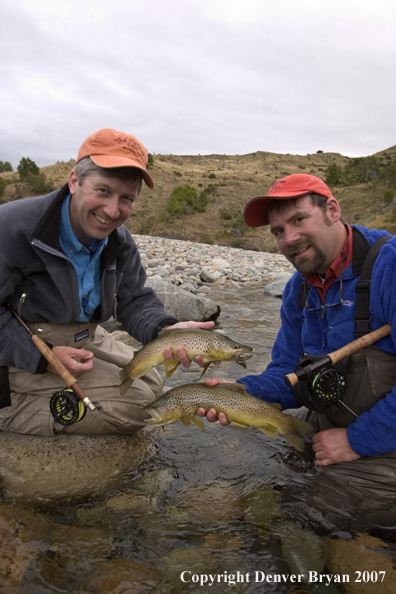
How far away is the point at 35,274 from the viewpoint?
351 centimetres

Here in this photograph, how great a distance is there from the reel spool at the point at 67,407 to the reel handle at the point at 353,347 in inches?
63.3

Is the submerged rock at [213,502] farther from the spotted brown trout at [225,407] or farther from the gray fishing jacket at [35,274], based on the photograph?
the gray fishing jacket at [35,274]

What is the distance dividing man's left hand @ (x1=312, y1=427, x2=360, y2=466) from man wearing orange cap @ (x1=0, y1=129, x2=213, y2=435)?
1.20 metres

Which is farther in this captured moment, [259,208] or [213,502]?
[259,208]

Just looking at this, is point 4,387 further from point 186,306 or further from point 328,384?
point 186,306

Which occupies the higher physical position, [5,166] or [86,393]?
[5,166]

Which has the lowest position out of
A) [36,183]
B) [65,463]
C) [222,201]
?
[65,463]

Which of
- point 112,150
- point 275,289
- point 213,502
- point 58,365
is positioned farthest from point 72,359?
point 275,289

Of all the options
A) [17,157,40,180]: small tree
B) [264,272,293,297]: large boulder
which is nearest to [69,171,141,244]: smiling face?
[264,272,293,297]: large boulder

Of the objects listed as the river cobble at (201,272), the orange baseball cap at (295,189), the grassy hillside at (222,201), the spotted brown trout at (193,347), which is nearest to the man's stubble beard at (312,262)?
the orange baseball cap at (295,189)

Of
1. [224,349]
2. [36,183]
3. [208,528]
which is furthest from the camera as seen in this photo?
[36,183]

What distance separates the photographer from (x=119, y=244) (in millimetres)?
3842

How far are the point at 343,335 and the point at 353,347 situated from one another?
214 millimetres

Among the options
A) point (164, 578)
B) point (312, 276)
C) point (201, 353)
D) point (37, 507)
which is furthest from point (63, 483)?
Answer: point (312, 276)
